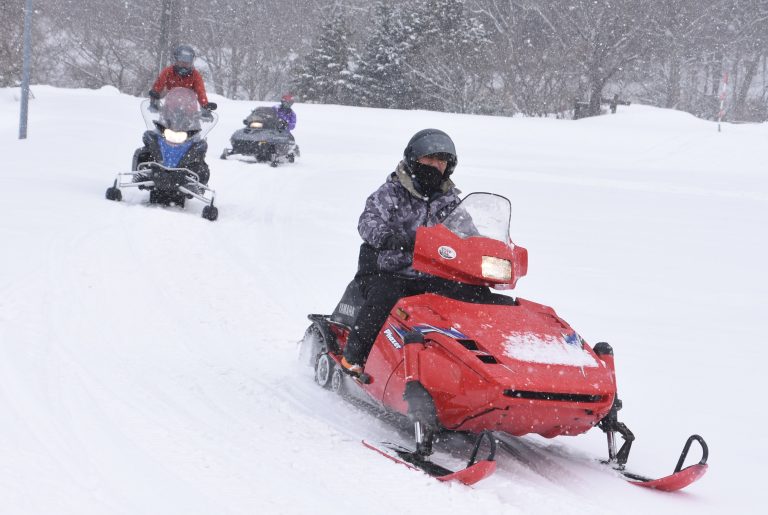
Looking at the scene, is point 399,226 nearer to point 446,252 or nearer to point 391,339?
point 446,252

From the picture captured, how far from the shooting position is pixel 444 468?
390 centimetres

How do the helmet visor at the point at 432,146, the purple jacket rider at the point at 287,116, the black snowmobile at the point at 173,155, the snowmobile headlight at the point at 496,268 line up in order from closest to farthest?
the snowmobile headlight at the point at 496,268
the helmet visor at the point at 432,146
the black snowmobile at the point at 173,155
the purple jacket rider at the point at 287,116

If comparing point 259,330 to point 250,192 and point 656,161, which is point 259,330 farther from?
point 656,161

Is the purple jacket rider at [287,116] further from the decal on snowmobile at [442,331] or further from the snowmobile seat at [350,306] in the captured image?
the decal on snowmobile at [442,331]

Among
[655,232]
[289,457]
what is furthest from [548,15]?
[289,457]

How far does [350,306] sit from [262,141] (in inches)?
507

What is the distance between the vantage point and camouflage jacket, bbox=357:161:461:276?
4785 mm

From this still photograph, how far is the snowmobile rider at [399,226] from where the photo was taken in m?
4.59

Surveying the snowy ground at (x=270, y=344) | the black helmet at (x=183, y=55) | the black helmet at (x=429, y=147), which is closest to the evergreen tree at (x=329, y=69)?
the snowy ground at (x=270, y=344)

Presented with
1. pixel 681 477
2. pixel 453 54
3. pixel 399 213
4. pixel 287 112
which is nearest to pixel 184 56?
pixel 399 213

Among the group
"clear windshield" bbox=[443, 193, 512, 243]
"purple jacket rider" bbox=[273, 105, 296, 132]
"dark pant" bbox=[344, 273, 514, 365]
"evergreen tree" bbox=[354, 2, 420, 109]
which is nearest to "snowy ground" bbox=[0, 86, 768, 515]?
"dark pant" bbox=[344, 273, 514, 365]

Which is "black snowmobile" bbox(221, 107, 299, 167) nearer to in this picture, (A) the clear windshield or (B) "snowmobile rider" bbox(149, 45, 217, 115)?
(B) "snowmobile rider" bbox(149, 45, 217, 115)

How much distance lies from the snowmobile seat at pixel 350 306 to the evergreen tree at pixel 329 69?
1400 inches

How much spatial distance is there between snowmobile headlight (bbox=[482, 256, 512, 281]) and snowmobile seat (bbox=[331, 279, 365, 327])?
0.98 meters
